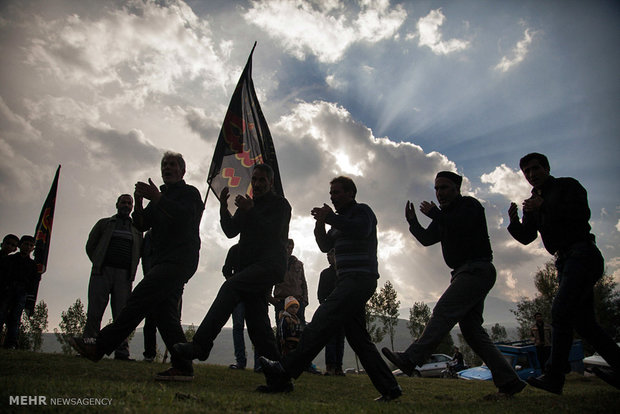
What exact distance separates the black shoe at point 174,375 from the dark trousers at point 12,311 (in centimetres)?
653

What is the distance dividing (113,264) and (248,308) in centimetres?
413

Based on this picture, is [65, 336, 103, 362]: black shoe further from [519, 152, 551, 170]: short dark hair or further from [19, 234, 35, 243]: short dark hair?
[19, 234, 35, 243]: short dark hair

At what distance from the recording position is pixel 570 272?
412 centimetres

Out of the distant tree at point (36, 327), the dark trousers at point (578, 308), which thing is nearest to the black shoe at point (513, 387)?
the dark trousers at point (578, 308)

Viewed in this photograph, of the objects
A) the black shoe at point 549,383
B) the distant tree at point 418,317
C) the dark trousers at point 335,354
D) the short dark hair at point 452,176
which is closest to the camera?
the black shoe at point 549,383

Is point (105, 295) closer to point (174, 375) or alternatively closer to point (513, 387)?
point (174, 375)

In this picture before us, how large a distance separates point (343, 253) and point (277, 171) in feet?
15.5

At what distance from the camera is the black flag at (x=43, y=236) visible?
30.4ft

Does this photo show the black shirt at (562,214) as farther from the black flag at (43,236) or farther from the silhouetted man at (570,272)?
the black flag at (43,236)

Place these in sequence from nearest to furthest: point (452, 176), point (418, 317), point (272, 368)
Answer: point (272, 368) < point (452, 176) < point (418, 317)

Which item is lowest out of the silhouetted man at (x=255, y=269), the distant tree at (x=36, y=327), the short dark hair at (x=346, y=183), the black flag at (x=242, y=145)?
the distant tree at (x=36, y=327)

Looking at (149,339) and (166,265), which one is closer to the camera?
(166,265)

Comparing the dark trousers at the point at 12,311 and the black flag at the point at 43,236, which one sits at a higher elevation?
the black flag at the point at 43,236

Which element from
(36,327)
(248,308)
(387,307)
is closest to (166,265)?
(248,308)
